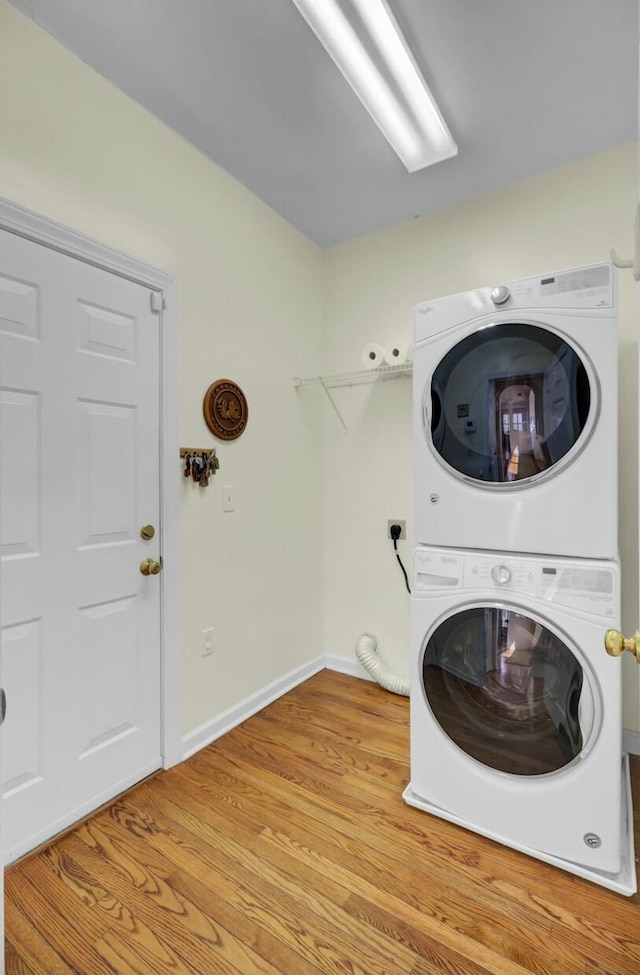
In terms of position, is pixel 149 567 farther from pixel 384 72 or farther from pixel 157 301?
pixel 384 72

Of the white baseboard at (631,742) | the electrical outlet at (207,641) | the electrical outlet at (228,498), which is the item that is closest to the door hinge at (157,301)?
the electrical outlet at (228,498)

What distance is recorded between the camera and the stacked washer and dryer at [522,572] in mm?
1418

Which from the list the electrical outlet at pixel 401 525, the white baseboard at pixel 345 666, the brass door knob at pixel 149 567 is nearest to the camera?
the brass door knob at pixel 149 567

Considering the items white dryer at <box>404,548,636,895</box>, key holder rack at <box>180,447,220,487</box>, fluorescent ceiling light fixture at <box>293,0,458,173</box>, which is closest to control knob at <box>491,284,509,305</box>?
fluorescent ceiling light fixture at <box>293,0,458,173</box>

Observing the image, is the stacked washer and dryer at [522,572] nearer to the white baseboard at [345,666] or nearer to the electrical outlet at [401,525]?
the electrical outlet at [401,525]

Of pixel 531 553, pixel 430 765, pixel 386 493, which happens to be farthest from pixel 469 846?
pixel 386 493

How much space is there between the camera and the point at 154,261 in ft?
6.18

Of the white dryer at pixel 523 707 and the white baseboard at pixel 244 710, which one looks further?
the white baseboard at pixel 244 710

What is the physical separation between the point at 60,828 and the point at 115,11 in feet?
8.33

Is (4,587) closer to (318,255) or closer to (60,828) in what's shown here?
(60,828)

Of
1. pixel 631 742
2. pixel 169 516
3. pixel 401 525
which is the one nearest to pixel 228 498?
pixel 169 516

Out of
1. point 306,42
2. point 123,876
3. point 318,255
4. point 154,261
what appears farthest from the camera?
point 318,255

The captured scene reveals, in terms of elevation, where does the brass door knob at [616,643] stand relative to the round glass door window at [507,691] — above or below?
above

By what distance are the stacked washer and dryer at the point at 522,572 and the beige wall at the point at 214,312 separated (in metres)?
0.91
